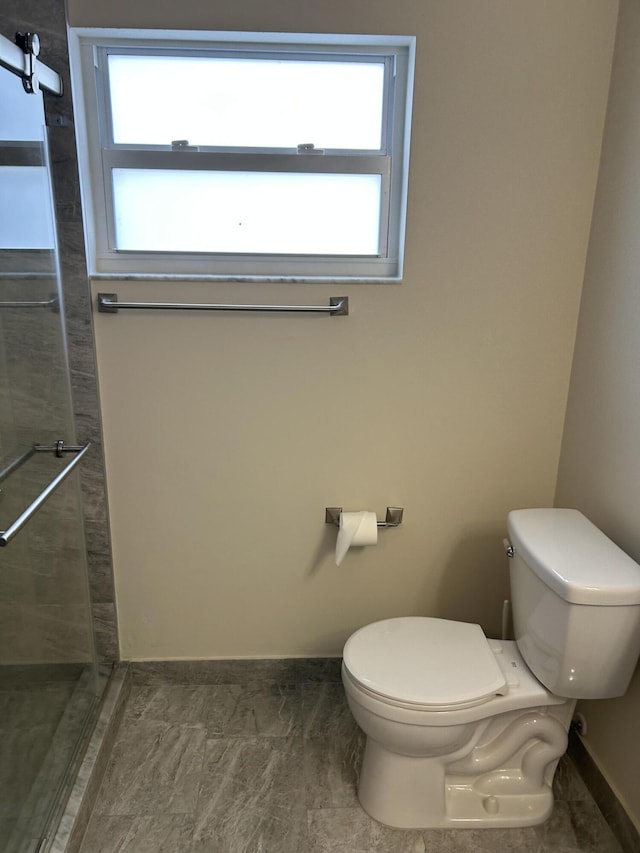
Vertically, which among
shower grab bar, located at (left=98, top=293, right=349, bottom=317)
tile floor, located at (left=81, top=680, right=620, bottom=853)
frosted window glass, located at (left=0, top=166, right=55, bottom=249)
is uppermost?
frosted window glass, located at (left=0, top=166, right=55, bottom=249)

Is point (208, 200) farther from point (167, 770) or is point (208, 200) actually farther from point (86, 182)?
point (167, 770)

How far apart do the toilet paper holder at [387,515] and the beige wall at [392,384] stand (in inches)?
1.1

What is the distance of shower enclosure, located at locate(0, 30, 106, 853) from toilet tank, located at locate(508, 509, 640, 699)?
119 cm

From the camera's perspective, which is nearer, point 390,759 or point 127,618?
point 390,759

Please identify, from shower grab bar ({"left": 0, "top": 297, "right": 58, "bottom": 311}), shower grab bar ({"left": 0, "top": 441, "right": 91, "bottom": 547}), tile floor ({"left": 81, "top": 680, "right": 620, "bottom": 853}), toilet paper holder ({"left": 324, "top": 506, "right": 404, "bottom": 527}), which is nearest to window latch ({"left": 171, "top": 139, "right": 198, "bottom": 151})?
shower grab bar ({"left": 0, "top": 297, "right": 58, "bottom": 311})

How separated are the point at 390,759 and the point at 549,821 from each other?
0.47 m

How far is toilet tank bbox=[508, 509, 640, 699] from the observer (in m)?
1.36

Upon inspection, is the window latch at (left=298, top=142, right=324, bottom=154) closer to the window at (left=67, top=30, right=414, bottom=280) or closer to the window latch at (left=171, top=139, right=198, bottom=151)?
the window at (left=67, top=30, right=414, bottom=280)

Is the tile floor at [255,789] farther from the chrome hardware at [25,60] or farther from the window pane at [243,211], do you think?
the chrome hardware at [25,60]

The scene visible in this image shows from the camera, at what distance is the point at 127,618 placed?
78.8 inches

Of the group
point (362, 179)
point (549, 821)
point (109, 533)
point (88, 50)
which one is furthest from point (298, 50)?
point (549, 821)

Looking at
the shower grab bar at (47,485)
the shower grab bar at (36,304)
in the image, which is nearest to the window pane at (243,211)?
the shower grab bar at (36,304)

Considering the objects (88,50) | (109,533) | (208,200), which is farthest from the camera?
(109,533)

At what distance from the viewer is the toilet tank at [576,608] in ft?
4.45
